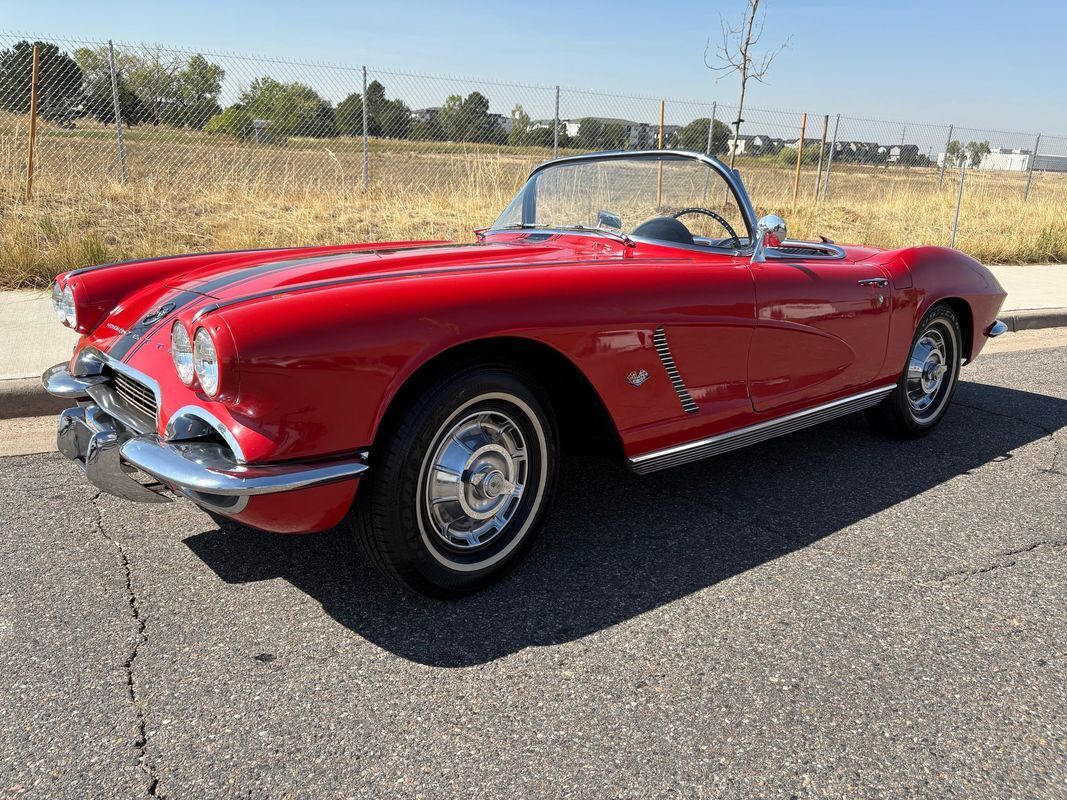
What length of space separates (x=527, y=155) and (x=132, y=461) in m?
9.83

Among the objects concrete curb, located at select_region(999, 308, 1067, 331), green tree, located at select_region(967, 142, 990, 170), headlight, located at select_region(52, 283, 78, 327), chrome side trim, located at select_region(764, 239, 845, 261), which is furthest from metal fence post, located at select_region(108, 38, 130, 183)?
green tree, located at select_region(967, 142, 990, 170)

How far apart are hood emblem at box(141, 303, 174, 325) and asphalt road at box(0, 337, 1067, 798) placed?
0.76 metres

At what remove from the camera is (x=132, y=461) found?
216cm

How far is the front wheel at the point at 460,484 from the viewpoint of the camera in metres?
2.23

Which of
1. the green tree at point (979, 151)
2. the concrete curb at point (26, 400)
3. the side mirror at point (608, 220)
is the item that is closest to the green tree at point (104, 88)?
the concrete curb at point (26, 400)

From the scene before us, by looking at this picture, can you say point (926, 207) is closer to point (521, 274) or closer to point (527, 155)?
point (527, 155)

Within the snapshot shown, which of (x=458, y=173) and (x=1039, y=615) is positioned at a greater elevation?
(x=458, y=173)

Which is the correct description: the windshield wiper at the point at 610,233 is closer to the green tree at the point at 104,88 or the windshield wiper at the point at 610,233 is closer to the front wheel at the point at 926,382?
the front wheel at the point at 926,382

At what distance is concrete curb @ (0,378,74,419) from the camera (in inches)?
161

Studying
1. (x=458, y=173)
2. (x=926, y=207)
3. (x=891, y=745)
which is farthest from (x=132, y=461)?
(x=926, y=207)

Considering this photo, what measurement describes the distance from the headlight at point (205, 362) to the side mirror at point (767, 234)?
2.08 meters

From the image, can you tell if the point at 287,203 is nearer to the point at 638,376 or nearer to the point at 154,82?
the point at 154,82

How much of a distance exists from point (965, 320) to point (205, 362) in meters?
3.88

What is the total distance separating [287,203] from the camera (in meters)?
9.95
